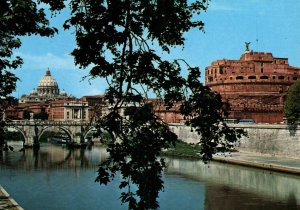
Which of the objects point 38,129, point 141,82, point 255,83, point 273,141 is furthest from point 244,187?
point 38,129

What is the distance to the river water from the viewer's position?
20688mm

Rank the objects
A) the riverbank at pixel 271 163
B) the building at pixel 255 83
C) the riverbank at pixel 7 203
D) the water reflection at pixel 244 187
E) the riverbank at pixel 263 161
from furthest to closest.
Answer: the building at pixel 255 83, the riverbank at pixel 263 161, the riverbank at pixel 271 163, the water reflection at pixel 244 187, the riverbank at pixel 7 203

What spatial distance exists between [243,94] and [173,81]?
55221 millimetres

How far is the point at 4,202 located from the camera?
16.2m

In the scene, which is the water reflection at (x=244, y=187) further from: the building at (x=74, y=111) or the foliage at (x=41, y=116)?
the foliage at (x=41, y=116)

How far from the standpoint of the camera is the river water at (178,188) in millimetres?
20688

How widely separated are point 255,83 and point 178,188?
37.7m

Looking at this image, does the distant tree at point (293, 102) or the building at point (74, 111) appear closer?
the distant tree at point (293, 102)

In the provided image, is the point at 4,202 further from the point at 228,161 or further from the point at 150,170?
the point at 228,161

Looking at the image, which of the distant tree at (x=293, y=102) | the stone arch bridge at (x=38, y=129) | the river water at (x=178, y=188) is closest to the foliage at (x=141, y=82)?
the river water at (x=178, y=188)

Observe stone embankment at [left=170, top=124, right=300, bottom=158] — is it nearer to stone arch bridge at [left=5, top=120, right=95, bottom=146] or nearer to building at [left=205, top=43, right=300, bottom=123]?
building at [left=205, top=43, right=300, bottom=123]

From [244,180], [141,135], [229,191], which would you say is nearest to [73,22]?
[141,135]

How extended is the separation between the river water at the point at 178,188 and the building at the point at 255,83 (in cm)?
2025

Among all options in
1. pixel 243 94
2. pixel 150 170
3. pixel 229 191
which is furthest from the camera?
pixel 243 94
